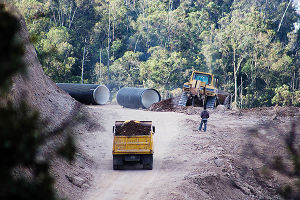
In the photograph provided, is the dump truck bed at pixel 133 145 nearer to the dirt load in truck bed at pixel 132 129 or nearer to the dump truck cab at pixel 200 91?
the dirt load in truck bed at pixel 132 129

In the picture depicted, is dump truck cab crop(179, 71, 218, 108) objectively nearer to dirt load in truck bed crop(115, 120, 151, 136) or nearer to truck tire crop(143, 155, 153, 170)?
dirt load in truck bed crop(115, 120, 151, 136)

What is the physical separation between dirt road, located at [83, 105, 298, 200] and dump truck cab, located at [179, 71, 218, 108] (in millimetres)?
7614

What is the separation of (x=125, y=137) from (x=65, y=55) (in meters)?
48.7

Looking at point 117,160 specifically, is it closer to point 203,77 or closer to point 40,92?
point 40,92

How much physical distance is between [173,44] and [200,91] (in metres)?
35.0

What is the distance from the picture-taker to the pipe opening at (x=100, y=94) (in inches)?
1804

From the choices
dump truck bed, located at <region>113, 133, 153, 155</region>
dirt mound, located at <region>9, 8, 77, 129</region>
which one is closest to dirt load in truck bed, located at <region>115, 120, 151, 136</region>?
dump truck bed, located at <region>113, 133, 153, 155</region>

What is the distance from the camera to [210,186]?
691 inches

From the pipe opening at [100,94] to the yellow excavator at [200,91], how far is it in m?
9.09

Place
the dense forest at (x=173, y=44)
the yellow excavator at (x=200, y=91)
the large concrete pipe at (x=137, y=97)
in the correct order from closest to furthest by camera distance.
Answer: the yellow excavator at (x=200, y=91) < the large concrete pipe at (x=137, y=97) < the dense forest at (x=173, y=44)

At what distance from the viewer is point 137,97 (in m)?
47.6

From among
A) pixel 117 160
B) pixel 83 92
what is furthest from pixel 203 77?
pixel 117 160

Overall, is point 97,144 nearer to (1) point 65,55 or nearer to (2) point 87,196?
(2) point 87,196

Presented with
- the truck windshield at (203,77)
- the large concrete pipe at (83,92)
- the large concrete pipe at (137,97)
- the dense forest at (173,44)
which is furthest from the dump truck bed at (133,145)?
the dense forest at (173,44)
